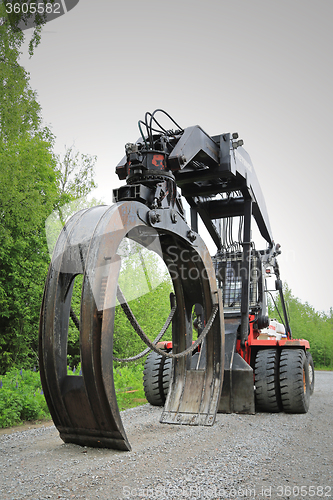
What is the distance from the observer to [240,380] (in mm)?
6762

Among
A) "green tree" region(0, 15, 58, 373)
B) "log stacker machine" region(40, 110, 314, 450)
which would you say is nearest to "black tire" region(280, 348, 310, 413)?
"log stacker machine" region(40, 110, 314, 450)

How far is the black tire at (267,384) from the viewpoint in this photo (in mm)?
7016

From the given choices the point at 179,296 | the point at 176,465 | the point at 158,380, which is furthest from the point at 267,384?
the point at 176,465

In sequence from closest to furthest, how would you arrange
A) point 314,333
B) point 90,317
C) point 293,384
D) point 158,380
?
1. point 90,317
2. point 293,384
3. point 158,380
4. point 314,333

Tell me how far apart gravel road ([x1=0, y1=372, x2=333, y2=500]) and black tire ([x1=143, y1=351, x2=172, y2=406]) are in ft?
6.42

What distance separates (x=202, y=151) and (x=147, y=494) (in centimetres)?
455

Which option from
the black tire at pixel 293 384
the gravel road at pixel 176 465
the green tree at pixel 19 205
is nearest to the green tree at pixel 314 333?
the green tree at pixel 19 205

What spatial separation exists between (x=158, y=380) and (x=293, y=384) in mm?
2345

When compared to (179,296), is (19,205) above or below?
above

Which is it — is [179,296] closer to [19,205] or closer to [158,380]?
[158,380]

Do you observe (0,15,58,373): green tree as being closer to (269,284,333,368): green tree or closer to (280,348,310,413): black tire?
(280,348,310,413): black tire

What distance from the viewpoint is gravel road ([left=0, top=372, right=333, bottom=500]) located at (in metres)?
3.26

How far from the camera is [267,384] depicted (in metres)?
7.07

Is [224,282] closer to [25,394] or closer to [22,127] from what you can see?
[25,394]
